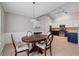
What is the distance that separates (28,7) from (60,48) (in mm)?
1031

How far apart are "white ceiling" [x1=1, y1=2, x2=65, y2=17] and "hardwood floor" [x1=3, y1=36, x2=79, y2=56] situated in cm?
59

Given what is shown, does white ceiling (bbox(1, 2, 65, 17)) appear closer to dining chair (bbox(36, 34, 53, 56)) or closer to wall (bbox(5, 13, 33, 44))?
wall (bbox(5, 13, 33, 44))

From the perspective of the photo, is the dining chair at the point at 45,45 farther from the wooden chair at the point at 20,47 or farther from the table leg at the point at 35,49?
the wooden chair at the point at 20,47

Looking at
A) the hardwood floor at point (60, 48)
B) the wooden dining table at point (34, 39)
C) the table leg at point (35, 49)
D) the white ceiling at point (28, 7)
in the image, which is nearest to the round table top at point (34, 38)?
the wooden dining table at point (34, 39)

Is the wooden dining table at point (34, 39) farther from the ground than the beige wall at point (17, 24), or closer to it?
closer to it

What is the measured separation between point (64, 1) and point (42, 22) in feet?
1.86

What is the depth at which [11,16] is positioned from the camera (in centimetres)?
182

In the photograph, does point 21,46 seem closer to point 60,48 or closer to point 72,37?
point 60,48

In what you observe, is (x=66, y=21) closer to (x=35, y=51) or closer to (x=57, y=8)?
(x=57, y=8)

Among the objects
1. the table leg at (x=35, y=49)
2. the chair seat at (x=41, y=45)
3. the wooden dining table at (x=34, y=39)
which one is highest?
the wooden dining table at (x=34, y=39)

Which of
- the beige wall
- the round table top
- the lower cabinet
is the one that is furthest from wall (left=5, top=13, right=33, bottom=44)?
the lower cabinet

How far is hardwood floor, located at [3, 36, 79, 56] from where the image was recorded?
6.01 feet

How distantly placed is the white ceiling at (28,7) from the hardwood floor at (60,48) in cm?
59

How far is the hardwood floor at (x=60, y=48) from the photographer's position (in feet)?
6.01
